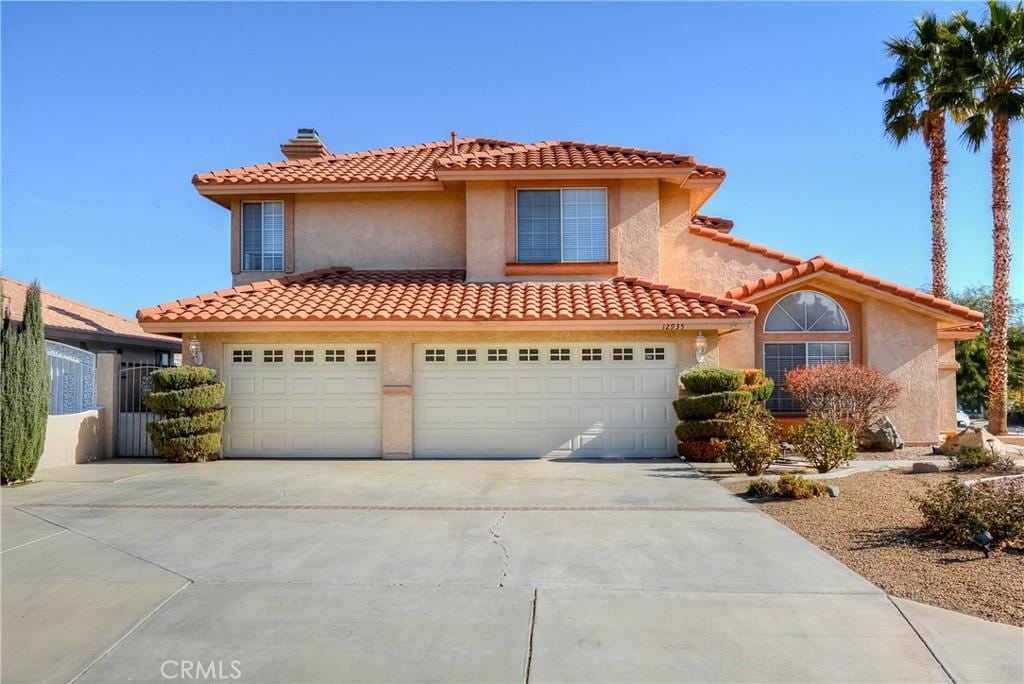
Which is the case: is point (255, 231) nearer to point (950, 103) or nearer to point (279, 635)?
point (279, 635)

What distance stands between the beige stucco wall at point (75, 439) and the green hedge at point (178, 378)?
1819 mm

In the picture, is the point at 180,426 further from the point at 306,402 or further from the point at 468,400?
the point at 468,400

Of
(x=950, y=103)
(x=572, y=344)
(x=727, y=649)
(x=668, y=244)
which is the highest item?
(x=950, y=103)

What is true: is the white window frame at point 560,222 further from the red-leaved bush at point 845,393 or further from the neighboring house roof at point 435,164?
the red-leaved bush at point 845,393

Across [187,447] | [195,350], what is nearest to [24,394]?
[187,447]

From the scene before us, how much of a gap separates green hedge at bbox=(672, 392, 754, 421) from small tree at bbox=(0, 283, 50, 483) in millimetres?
11003

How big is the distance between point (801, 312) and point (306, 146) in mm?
13829

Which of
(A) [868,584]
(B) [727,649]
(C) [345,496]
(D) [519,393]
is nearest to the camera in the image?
(B) [727,649]

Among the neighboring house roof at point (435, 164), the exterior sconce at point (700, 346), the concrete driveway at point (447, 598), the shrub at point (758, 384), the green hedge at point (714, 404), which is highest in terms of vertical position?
the neighboring house roof at point (435, 164)

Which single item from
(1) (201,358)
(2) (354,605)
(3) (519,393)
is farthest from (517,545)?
(1) (201,358)

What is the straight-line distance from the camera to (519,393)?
564 inches

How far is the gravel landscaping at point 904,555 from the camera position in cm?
562

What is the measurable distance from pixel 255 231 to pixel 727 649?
1542 cm

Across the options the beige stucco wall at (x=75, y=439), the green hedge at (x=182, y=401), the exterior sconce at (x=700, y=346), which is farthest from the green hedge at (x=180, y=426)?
the exterior sconce at (x=700, y=346)
